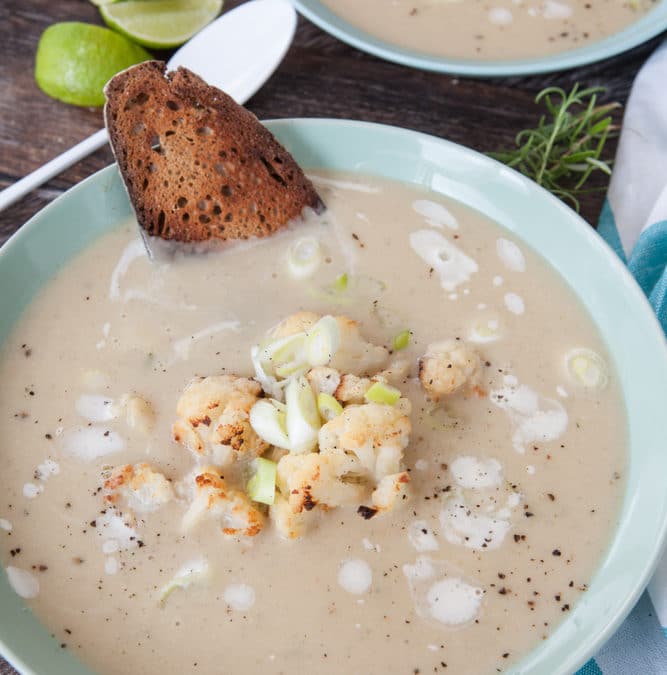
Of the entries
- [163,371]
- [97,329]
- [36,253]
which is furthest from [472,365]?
[36,253]

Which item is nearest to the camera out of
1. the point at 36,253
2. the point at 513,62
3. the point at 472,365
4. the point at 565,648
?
the point at 565,648

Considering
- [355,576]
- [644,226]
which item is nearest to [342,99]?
[644,226]

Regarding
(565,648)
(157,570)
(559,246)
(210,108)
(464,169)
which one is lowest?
(565,648)

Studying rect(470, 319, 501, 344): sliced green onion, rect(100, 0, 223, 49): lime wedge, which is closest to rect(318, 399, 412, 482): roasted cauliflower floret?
rect(470, 319, 501, 344): sliced green onion

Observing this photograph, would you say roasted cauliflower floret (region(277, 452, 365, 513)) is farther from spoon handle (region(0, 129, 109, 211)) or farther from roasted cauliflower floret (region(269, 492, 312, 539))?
spoon handle (region(0, 129, 109, 211))

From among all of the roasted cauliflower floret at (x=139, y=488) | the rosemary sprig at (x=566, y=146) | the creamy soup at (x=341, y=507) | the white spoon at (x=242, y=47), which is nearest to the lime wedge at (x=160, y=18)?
the white spoon at (x=242, y=47)

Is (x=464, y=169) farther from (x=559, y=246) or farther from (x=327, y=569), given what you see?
(x=327, y=569)

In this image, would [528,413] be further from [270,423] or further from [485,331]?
[270,423]
